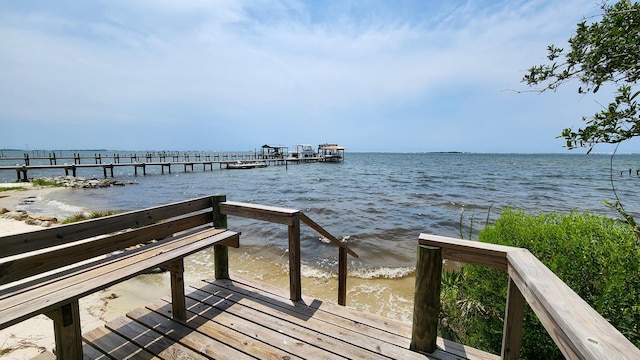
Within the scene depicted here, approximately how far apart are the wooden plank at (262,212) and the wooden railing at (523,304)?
1424mm

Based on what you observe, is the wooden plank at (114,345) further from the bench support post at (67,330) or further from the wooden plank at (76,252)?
the wooden plank at (76,252)

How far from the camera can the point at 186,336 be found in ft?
8.45

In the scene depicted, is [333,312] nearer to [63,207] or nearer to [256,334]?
[256,334]

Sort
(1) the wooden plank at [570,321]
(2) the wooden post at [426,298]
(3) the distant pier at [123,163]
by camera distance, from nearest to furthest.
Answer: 1. (1) the wooden plank at [570,321]
2. (2) the wooden post at [426,298]
3. (3) the distant pier at [123,163]

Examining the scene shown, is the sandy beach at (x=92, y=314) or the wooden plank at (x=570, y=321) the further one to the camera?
the sandy beach at (x=92, y=314)

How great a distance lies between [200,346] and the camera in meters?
2.44

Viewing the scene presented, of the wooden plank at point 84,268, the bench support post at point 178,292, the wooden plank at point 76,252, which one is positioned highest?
the wooden plank at point 76,252

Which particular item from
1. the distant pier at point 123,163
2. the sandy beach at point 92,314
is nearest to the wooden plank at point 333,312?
the sandy beach at point 92,314

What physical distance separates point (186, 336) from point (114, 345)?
0.57 m

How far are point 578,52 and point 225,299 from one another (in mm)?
4093

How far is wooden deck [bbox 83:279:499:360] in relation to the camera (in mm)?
2346

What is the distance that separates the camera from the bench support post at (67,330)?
6.42ft

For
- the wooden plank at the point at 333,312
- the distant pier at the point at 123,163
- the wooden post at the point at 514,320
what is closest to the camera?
the wooden post at the point at 514,320

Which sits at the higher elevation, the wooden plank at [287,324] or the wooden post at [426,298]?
the wooden post at [426,298]
